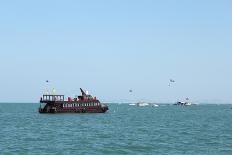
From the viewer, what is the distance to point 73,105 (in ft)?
368

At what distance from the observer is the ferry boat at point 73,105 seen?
4301 inches

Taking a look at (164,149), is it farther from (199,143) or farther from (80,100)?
(80,100)

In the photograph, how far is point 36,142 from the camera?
49.8m

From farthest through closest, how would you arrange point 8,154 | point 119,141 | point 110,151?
point 119,141
point 110,151
point 8,154

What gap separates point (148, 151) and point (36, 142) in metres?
12.5

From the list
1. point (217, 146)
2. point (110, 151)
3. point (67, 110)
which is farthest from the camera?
point (67, 110)

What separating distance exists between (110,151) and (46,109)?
69.5 metres

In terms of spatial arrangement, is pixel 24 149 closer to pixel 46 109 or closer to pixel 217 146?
pixel 217 146

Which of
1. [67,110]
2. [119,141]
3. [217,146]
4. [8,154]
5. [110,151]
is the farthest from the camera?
[67,110]

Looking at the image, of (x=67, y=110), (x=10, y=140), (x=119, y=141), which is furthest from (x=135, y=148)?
(x=67, y=110)

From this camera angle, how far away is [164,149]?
147ft

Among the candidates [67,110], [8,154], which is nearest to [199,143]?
[8,154]

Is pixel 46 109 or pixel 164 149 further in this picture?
pixel 46 109

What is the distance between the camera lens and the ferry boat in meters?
109
